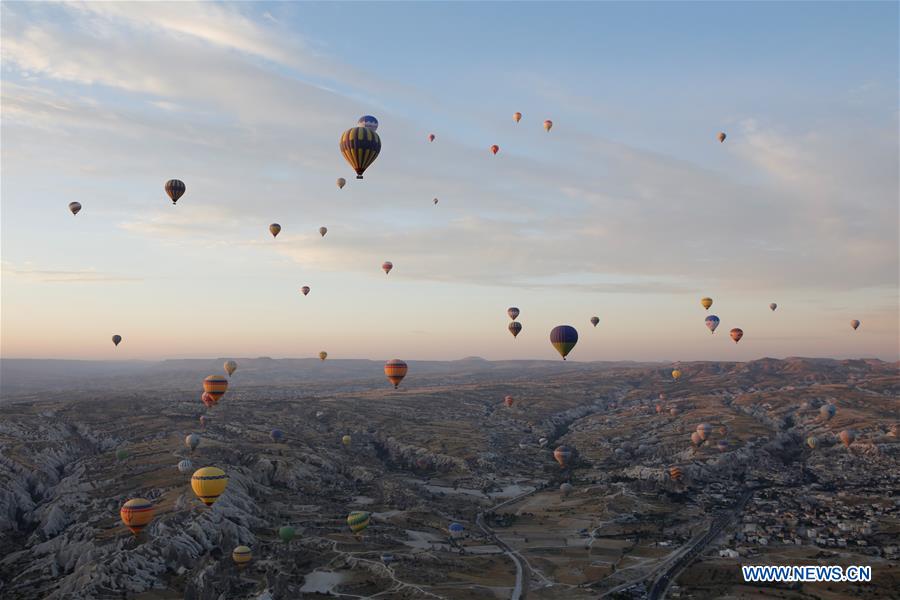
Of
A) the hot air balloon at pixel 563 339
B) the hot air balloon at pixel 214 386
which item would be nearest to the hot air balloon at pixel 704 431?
the hot air balloon at pixel 563 339

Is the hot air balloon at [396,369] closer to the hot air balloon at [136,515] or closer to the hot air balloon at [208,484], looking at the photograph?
the hot air balloon at [208,484]

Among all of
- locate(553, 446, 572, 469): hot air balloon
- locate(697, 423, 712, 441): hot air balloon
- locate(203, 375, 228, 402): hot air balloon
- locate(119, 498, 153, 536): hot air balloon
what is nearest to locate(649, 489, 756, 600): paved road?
locate(553, 446, 572, 469): hot air balloon

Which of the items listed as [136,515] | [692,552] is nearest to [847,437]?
[692,552]

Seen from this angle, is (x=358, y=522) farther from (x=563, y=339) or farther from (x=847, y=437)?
(x=847, y=437)

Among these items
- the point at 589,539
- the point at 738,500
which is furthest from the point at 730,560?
the point at 738,500

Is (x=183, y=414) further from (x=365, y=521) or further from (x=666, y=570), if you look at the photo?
(x=666, y=570)

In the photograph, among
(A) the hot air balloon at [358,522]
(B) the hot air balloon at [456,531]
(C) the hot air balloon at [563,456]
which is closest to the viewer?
(A) the hot air balloon at [358,522]

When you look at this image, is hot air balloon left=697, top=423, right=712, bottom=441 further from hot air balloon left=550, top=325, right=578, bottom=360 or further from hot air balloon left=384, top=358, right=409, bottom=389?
hot air balloon left=384, top=358, right=409, bottom=389
